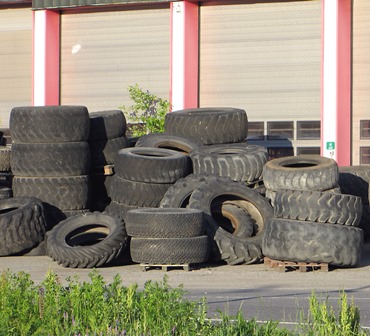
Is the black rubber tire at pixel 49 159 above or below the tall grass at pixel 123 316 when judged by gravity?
above

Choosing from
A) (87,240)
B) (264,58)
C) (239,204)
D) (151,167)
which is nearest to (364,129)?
(264,58)

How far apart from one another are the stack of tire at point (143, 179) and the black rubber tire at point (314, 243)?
2.93m

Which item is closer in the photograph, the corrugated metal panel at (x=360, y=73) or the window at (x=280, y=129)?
the corrugated metal panel at (x=360, y=73)

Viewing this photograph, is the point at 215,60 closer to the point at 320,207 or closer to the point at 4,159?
the point at 4,159

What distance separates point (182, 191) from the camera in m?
18.5

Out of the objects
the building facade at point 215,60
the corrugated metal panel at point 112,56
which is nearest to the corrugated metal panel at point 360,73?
the building facade at point 215,60

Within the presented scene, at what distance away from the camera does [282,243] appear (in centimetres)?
1653

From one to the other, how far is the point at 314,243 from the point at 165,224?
2375 mm

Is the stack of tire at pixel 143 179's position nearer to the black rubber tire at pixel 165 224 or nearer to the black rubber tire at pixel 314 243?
the black rubber tire at pixel 165 224

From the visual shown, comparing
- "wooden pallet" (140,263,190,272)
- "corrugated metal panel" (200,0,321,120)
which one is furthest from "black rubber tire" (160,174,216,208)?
"corrugated metal panel" (200,0,321,120)

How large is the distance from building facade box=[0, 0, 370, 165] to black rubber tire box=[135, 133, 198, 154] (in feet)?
21.2

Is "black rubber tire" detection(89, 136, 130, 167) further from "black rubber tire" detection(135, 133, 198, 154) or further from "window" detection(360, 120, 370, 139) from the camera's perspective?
"window" detection(360, 120, 370, 139)

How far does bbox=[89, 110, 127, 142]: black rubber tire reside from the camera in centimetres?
2097

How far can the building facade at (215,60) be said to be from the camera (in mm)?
26891
